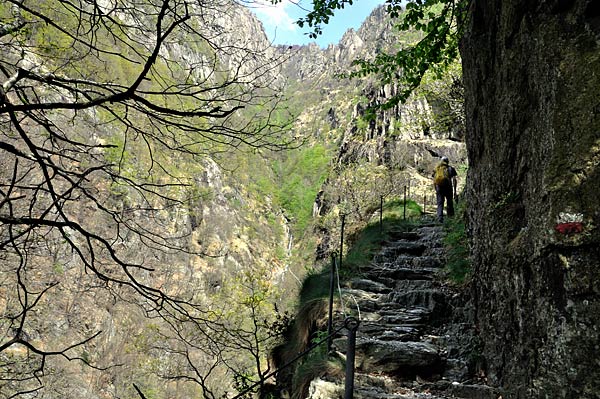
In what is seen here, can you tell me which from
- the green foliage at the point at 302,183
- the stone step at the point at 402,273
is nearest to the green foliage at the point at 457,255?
the stone step at the point at 402,273

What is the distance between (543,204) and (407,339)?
119 inches

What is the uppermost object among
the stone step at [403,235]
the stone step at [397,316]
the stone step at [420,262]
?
the stone step at [403,235]

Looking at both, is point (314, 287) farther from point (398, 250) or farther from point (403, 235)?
point (403, 235)

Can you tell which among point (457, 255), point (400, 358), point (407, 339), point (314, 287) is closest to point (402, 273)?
point (457, 255)

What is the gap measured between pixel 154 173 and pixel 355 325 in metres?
2.44

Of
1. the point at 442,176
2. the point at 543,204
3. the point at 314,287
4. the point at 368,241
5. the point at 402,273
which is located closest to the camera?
the point at 543,204

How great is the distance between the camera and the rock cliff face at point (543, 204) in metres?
2.41

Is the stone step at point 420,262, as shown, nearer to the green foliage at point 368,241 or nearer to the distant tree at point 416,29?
the green foliage at point 368,241

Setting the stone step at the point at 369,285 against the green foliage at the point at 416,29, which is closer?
the green foliage at the point at 416,29

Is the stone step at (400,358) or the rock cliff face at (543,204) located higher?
the rock cliff face at (543,204)

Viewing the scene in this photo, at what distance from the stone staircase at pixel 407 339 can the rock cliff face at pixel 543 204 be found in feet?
1.97

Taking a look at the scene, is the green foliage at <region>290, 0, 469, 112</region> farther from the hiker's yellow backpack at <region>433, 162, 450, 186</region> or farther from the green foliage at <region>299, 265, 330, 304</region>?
the hiker's yellow backpack at <region>433, 162, 450, 186</region>

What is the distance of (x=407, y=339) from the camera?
534 cm

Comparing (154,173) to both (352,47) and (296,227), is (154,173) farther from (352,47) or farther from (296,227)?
(352,47)
